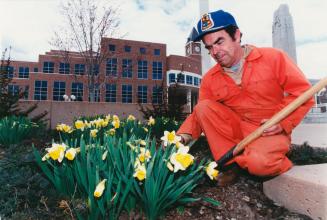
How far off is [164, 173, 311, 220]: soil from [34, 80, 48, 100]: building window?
42298 mm

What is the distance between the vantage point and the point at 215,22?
6.80 feet

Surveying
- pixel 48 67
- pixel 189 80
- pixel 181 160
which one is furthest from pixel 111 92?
pixel 181 160

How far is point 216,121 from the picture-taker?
2.22 meters

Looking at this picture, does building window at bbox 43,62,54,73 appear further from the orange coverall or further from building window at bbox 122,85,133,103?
the orange coverall

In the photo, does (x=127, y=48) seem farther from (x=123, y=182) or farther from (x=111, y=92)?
(x=123, y=182)

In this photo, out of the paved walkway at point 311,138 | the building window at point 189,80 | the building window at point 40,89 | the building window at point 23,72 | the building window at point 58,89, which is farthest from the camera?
the building window at point 23,72

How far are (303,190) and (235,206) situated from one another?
1.52 feet

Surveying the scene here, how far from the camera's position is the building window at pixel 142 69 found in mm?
41444

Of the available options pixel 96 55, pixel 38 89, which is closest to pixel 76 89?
pixel 38 89

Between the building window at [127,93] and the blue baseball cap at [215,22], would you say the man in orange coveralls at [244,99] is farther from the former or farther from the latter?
the building window at [127,93]

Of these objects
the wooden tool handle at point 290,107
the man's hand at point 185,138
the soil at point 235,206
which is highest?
the wooden tool handle at point 290,107

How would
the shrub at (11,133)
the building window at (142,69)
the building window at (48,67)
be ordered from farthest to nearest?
the building window at (48,67) → the building window at (142,69) → the shrub at (11,133)

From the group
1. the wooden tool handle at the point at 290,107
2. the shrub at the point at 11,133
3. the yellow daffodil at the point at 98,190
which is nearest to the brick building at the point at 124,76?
the shrub at the point at 11,133

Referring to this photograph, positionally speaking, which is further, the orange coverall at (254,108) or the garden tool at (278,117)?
the orange coverall at (254,108)
